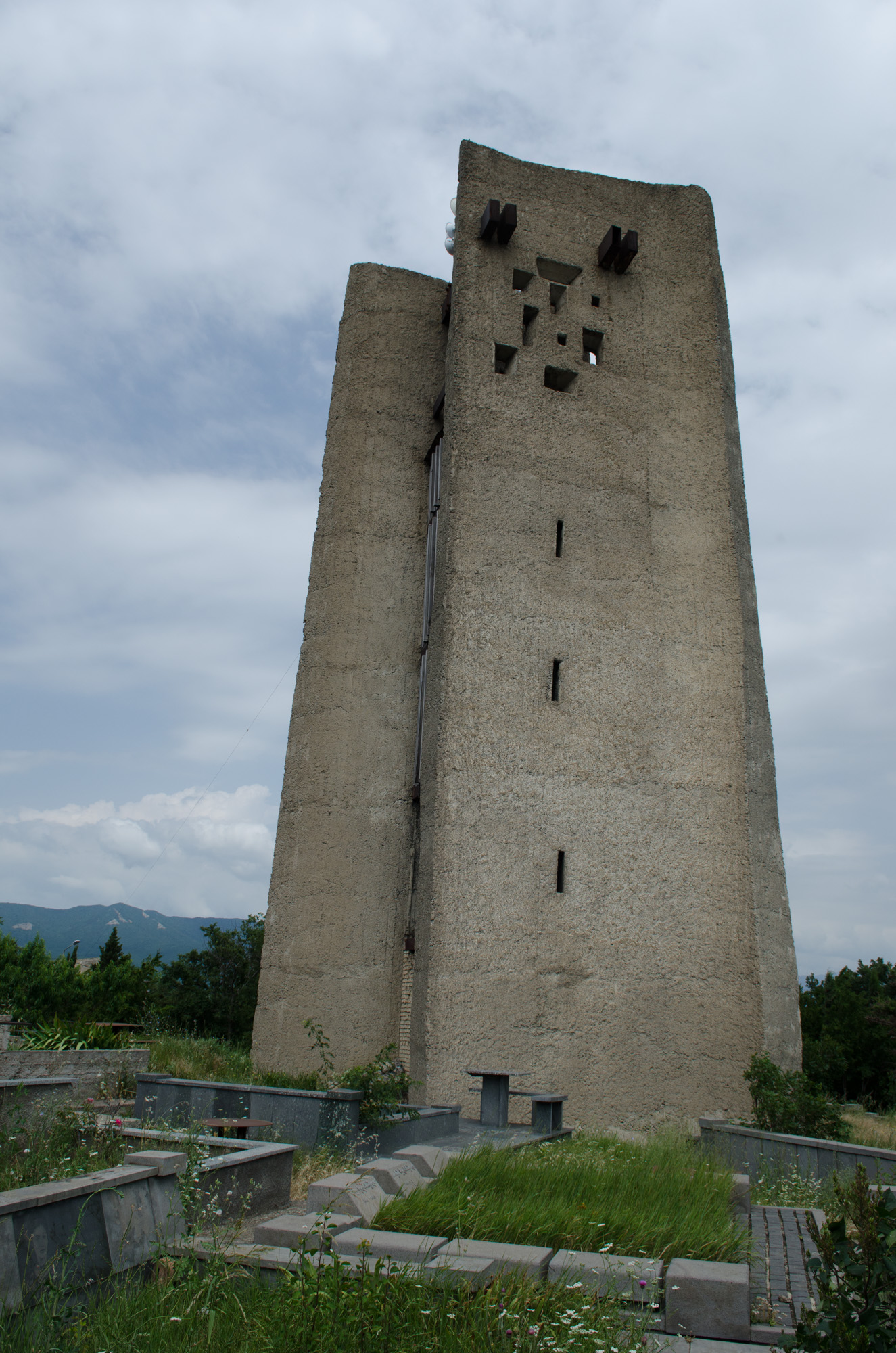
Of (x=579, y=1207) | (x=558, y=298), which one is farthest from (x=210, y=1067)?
(x=558, y=298)

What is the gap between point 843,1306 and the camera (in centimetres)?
279

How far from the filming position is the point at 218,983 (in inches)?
1142

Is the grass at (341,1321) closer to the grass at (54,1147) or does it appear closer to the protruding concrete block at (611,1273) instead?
the protruding concrete block at (611,1273)

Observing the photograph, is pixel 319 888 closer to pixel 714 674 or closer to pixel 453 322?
pixel 714 674

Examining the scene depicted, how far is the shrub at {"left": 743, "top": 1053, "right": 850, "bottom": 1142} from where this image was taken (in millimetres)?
9188

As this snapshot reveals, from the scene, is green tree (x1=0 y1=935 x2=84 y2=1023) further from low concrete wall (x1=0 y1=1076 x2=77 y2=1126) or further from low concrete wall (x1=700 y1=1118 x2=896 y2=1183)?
low concrete wall (x1=700 y1=1118 x2=896 y2=1183)

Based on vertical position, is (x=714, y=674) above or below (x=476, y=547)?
below

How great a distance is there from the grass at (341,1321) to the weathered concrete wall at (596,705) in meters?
6.77

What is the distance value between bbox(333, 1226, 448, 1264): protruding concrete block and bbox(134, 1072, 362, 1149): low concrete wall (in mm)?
3835

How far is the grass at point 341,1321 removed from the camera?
10.5ft

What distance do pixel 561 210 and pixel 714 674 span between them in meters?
7.67

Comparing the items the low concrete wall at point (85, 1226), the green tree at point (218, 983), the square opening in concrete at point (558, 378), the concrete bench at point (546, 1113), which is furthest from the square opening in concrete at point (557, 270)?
the green tree at point (218, 983)

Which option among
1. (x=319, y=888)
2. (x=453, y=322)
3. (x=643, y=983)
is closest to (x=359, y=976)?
(x=319, y=888)

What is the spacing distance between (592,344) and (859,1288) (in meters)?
13.3
